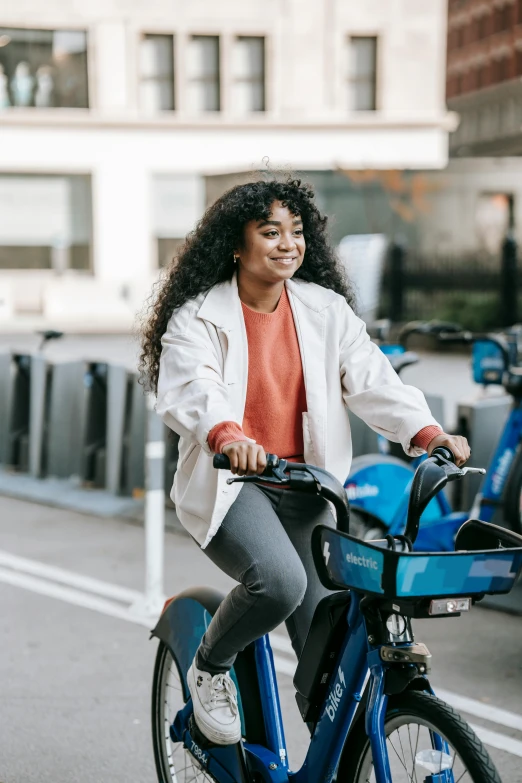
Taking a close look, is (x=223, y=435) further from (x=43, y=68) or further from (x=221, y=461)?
(x=43, y=68)

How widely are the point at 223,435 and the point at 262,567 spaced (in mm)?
385

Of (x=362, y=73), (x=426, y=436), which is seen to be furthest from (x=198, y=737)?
(x=362, y=73)

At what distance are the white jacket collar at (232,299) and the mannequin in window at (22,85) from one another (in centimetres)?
2873

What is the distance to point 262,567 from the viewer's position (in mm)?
2885

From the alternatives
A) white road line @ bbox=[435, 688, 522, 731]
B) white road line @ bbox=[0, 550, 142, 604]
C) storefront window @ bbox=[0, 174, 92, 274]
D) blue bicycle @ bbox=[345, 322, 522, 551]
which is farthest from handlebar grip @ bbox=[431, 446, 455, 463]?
storefront window @ bbox=[0, 174, 92, 274]

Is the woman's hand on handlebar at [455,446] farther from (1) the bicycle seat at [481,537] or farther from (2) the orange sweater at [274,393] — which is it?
(2) the orange sweater at [274,393]

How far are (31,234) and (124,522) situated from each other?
77.9 ft

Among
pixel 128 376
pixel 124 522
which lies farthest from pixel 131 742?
pixel 128 376

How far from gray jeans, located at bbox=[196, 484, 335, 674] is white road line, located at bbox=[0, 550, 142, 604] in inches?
120

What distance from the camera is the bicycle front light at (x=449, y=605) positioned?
94.2 inches

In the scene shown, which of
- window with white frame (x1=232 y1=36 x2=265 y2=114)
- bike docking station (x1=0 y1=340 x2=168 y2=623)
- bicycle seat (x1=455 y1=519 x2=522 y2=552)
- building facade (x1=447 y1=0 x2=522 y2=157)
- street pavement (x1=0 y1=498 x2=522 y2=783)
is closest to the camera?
bicycle seat (x1=455 y1=519 x2=522 y2=552)

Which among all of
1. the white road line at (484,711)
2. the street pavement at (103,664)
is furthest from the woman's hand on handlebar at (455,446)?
the white road line at (484,711)

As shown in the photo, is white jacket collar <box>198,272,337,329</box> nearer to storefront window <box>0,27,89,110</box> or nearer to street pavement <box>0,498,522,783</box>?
street pavement <box>0,498,522,783</box>

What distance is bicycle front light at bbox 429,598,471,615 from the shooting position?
2.39 meters
